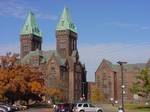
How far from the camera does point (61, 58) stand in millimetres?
183500

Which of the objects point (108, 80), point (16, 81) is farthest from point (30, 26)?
point (16, 81)

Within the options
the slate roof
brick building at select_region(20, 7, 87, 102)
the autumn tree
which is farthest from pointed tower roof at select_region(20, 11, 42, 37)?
the autumn tree

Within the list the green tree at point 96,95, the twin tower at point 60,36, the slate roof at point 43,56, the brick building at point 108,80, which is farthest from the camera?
the brick building at point 108,80

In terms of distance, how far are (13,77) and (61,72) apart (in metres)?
72.5

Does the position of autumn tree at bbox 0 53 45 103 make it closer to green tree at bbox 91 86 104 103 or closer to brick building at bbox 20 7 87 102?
brick building at bbox 20 7 87 102

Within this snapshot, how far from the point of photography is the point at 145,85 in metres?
102

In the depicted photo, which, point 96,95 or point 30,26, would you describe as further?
point 30,26

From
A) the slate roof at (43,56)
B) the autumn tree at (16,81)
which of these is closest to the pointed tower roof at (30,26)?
the slate roof at (43,56)

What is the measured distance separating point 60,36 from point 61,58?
1128 cm

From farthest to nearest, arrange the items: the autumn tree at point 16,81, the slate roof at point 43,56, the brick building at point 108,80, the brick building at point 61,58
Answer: the brick building at point 108,80 < the slate roof at point 43,56 < the brick building at point 61,58 < the autumn tree at point 16,81

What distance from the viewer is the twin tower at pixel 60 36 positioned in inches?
7407

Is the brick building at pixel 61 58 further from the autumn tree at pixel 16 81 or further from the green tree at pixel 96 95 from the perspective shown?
the autumn tree at pixel 16 81

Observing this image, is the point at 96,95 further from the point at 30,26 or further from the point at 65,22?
the point at 30,26

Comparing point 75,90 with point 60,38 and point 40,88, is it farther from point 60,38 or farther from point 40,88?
point 40,88
